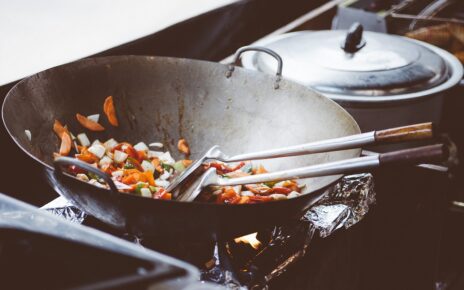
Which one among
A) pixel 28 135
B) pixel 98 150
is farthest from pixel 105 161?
pixel 28 135

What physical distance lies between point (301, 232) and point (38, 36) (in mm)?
1265

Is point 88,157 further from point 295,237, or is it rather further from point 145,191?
point 295,237

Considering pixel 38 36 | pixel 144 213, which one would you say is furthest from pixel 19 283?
pixel 38 36

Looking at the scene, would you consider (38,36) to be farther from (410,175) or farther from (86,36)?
(410,175)

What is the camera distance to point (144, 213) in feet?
3.66

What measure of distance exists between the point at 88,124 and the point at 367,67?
1168mm

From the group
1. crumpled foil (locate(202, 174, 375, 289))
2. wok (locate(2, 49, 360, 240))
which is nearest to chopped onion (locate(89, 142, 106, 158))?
Answer: wok (locate(2, 49, 360, 240))

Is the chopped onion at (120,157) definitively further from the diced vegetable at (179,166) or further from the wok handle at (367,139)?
the wok handle at (367,139)

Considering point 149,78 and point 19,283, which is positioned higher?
point 149,78

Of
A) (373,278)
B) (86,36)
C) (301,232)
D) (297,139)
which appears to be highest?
(86,36)

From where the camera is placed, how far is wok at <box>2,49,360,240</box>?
5.07 ft

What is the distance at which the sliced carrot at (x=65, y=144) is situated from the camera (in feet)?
5.22

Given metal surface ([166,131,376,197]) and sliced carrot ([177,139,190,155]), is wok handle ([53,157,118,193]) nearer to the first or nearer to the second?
metal surface ([166,131,376,197])

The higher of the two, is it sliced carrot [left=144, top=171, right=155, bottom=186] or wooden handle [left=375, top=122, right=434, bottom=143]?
wooden handle [left=375, top=122, right=434, bottom=143]
